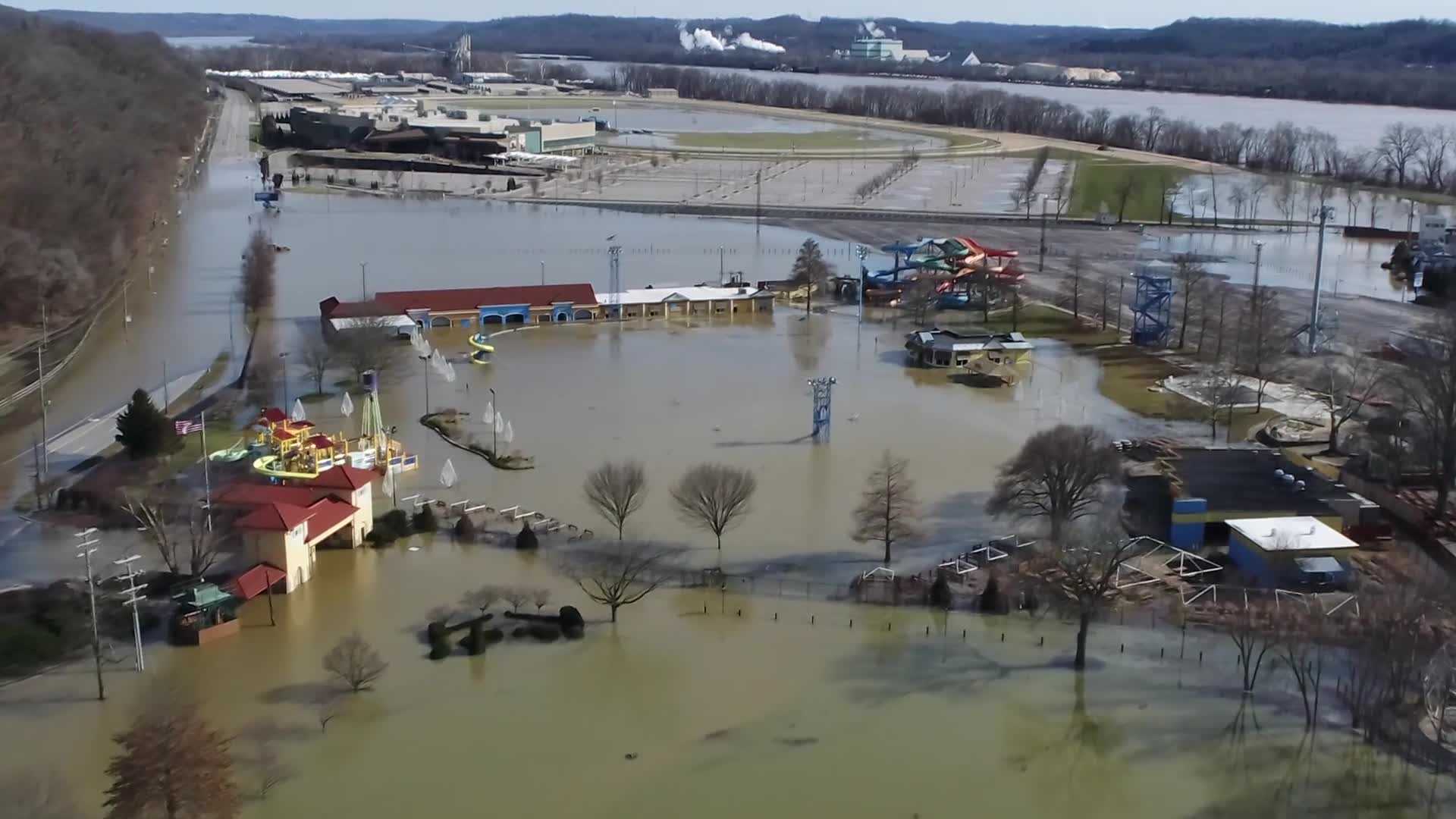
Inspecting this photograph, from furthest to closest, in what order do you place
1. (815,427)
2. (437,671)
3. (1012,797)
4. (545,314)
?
(545,314), (815,427), (437,671), (1012,797)

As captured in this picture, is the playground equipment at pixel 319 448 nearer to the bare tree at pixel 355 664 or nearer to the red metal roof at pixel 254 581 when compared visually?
the red metal roof at pixel 254 581

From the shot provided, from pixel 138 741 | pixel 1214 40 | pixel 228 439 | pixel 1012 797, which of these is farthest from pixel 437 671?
pixel 1214 40

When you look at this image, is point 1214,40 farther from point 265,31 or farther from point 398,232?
point 265,31

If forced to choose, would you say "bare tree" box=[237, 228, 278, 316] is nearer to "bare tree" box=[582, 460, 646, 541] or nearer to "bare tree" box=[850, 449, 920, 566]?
"bare tree" box=[582, 460, 646, 541]

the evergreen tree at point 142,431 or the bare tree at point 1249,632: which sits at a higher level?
the evergreen tree at point 142,431

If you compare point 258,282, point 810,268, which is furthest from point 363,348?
point 810,268

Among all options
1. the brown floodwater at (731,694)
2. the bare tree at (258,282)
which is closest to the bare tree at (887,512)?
the brown floodwater at (731,694)
